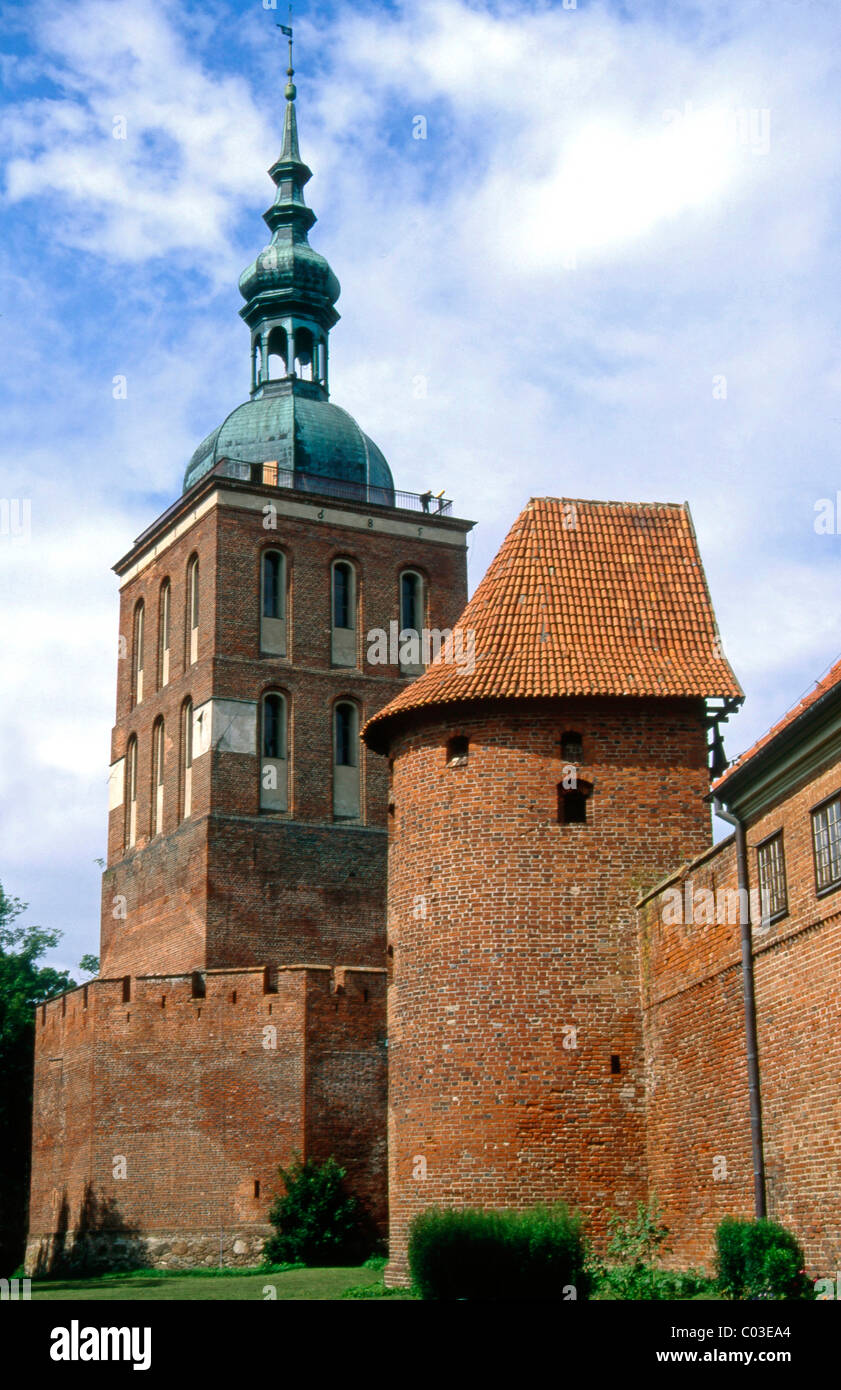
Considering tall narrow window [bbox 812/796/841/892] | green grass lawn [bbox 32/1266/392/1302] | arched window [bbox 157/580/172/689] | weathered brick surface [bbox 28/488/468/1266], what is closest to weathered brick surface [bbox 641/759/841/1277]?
tall narrow window [bbox 812/796/841/892]

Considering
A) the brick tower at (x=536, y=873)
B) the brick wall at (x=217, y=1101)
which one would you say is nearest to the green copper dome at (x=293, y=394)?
the brick wall at (x=217, y=1101)

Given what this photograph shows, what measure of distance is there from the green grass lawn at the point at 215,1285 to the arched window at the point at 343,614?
14286 mm

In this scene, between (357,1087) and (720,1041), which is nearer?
(720,1041)

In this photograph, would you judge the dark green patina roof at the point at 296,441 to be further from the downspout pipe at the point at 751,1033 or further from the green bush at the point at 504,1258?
the green bush at the point at 504,1258

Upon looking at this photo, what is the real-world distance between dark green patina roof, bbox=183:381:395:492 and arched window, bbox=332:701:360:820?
5.38 meters

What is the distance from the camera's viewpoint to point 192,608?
126ft

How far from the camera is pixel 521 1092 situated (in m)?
20.4

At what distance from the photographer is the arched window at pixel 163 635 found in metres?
39.2

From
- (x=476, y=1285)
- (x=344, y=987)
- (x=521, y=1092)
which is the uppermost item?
(x=344, y=987)
